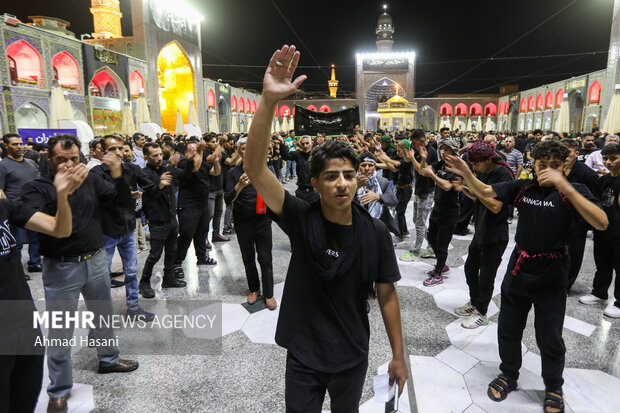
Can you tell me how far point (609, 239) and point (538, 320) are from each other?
7.33 ft

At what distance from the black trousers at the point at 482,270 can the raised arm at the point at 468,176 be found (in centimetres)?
95

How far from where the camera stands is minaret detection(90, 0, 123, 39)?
2827 cm

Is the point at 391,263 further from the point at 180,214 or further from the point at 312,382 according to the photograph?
the point at 180,214

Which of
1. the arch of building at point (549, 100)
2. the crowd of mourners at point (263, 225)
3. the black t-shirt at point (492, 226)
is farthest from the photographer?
the arch of building at point (549, 100)

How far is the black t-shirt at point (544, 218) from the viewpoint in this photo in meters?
2.44


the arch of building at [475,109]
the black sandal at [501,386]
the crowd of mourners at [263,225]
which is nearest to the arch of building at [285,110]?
the arch of building at [475,109]

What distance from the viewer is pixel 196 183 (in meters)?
5.01

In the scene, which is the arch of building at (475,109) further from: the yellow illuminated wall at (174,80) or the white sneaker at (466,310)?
the white sneaker at (466,310)

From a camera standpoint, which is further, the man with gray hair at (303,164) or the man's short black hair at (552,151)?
the man with gray hair at (303,164)

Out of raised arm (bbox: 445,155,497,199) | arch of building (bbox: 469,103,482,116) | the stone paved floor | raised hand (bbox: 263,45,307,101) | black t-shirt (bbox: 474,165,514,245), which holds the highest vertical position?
arch of building (bbox: 469,103,482,116)

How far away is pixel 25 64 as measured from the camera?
17516 millimetres

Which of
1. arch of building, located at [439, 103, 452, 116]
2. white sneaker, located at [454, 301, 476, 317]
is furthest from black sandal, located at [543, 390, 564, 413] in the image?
arch of building, located at [439, 103, 452, 116]

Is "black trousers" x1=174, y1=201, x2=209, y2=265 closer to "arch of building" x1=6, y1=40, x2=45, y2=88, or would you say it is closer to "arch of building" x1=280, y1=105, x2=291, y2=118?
"arch of building" x1=6, y1=40, x2=45, y2=88

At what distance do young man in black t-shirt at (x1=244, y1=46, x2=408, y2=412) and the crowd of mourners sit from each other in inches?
1.6
